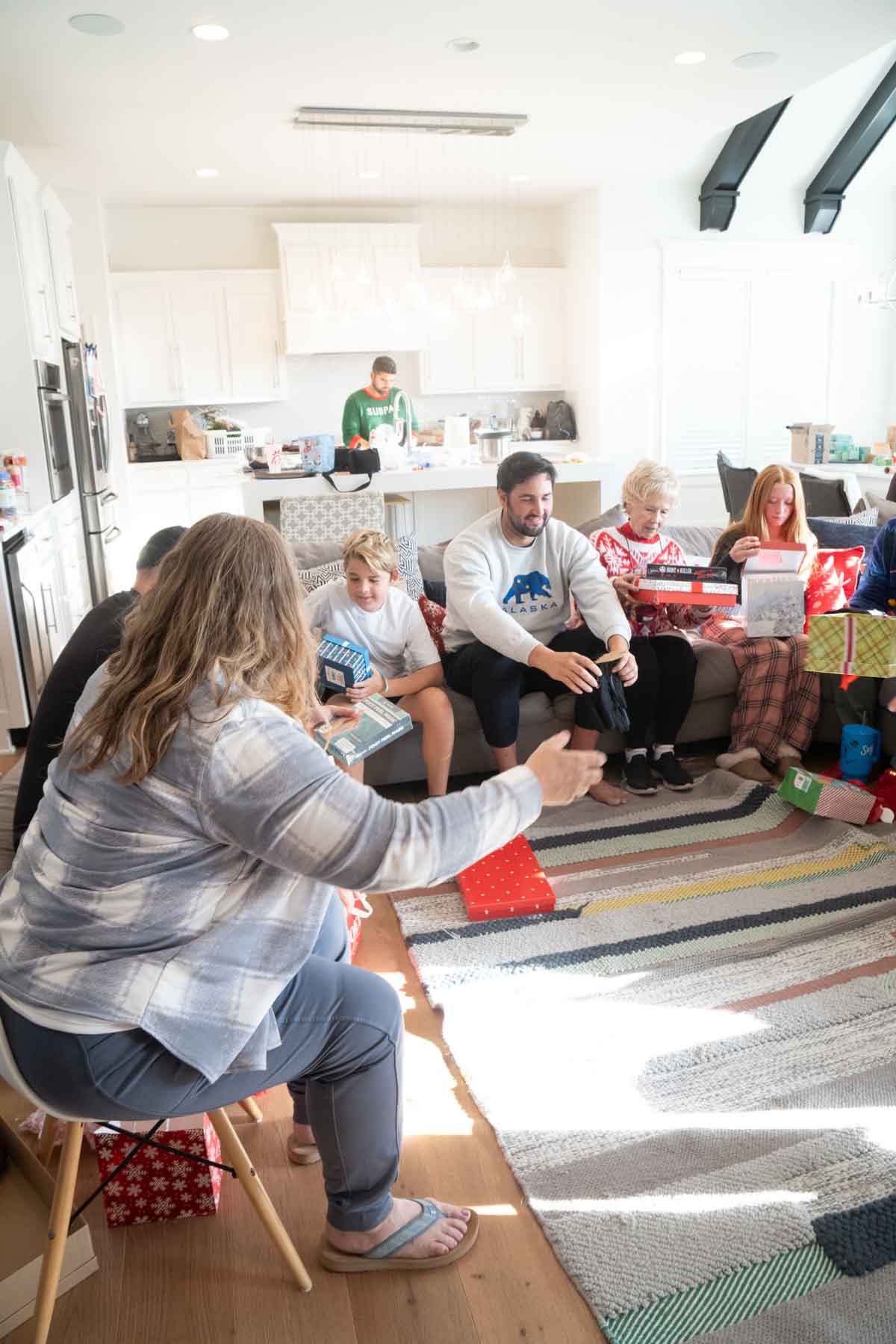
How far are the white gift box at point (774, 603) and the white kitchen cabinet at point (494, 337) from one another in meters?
5.05

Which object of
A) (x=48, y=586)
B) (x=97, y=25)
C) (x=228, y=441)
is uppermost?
(x=97, y=25)

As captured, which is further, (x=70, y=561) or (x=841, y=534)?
(x=70, y=561)

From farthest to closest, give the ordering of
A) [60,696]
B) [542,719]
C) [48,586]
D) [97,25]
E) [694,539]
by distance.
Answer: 1. [48,586]
2. [694,539]
3. [97,25]
4. [542,719]
5. [60,696]

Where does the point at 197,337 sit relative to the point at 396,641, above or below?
above

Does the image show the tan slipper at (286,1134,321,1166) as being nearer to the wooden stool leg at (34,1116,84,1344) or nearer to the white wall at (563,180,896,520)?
the wooden stool leg at (34,1116,84,1344)

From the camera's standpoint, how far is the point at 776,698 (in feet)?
11.3

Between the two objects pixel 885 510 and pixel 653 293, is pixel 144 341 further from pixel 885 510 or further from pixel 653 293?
pixel 885 510

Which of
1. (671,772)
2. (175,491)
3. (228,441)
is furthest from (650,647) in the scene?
(175,491)

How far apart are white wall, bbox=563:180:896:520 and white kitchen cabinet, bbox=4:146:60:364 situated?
412 centimetres

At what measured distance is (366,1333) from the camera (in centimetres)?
143

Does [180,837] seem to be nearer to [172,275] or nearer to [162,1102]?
[162,1102]

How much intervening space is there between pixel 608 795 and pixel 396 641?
2.80ft

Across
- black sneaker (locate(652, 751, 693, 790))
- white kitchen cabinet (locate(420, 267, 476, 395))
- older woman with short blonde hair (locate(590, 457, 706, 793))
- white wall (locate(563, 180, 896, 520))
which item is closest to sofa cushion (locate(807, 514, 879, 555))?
older woman with short blonde hair (locate(590, 457, 706, 793))

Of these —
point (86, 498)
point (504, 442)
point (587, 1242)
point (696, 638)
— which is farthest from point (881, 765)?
point (86, 498)
